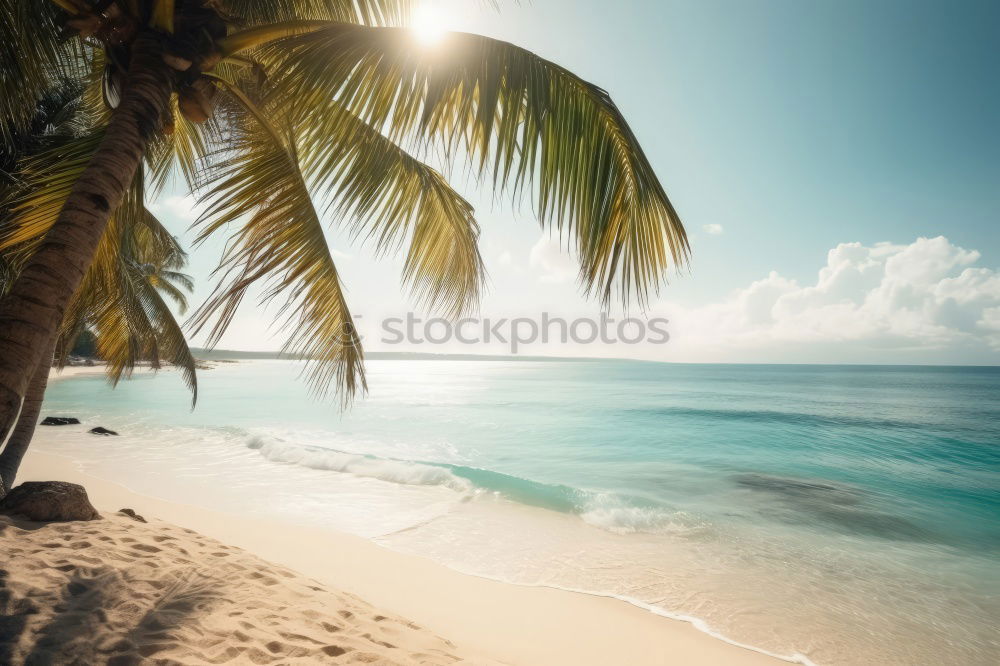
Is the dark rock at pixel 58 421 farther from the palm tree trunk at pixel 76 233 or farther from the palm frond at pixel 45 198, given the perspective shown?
the palm tree trunk at pixel 76 233

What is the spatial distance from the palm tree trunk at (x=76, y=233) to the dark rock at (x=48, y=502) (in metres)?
2.73

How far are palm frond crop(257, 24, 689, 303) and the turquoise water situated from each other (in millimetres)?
3767

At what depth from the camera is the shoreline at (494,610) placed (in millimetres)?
3580

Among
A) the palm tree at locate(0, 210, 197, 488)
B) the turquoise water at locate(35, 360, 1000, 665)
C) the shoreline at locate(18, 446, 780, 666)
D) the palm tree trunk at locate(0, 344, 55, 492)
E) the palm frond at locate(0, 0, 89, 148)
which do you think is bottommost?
the turquoise water at locate(35, 360, 1000, 665)

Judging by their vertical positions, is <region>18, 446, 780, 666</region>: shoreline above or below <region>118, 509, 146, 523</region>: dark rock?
below

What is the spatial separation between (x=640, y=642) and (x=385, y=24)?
5.26 meters

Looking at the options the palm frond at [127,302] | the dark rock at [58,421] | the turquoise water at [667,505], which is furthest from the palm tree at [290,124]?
the dark rock at [58,421]

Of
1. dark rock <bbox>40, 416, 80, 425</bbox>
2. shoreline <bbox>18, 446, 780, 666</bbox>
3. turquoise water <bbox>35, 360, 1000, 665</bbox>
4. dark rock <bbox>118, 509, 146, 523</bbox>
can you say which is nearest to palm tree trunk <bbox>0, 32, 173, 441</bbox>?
shoreline <bbox>18, 446, 780, 666</bbox>

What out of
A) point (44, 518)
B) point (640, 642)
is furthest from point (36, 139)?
point (640, 642)

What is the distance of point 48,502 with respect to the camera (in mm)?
3779

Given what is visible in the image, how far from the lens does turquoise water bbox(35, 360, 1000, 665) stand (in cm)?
468

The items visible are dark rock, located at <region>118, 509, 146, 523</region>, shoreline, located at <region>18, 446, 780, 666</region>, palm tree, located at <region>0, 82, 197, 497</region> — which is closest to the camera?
palm tree, located at <region>0, 82, 197, 497</region>

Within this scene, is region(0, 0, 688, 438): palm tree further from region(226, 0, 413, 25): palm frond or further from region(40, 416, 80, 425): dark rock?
region(40, 416, 80, 425): dark rock

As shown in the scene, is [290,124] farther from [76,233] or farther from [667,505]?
[667,505]
